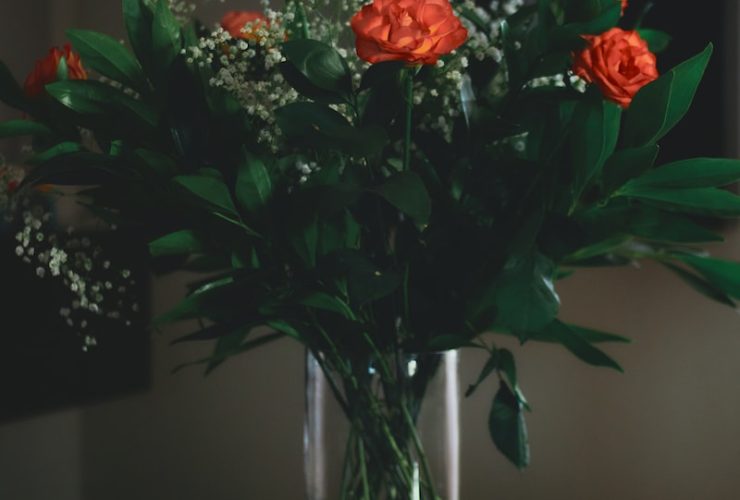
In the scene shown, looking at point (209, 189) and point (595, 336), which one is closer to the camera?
point (209, 189)

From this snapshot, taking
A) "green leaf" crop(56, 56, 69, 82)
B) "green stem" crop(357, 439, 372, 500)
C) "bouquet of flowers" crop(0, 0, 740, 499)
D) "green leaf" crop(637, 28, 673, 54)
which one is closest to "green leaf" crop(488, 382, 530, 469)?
"bouquet of flowers" crop(0, 0, 740, 499)

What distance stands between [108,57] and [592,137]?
0.39 m

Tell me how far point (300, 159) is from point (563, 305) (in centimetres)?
59

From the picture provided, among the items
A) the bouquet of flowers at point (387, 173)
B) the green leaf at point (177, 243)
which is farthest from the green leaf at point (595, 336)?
the green leaf at point (177, 243)

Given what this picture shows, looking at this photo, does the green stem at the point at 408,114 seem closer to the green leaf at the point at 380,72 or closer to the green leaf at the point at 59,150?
the green leaf at the point at 380,72

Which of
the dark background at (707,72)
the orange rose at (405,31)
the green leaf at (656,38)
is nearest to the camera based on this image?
the orange rose at (405,31)

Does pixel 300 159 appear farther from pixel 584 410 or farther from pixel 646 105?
pixel 584 410

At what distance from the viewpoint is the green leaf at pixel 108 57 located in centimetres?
81

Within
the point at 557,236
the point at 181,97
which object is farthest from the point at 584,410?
the point at 181,97

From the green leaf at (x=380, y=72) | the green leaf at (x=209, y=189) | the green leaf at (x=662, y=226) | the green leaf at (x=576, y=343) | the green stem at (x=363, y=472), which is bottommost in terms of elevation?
the green stem at (x=363, y=472)

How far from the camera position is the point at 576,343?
796 millimetres

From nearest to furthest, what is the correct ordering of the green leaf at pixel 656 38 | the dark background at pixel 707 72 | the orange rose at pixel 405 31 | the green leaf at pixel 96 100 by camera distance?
the orange rose at pixel 405 31 < the green leaf at pixel 96 100 < the green leaf at pixel 656 38 < the dark background at pixel 707 72

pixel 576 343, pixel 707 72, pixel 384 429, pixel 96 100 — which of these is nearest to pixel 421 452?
pixel 384 429

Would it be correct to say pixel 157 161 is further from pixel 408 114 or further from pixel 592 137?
pixel 592 137
